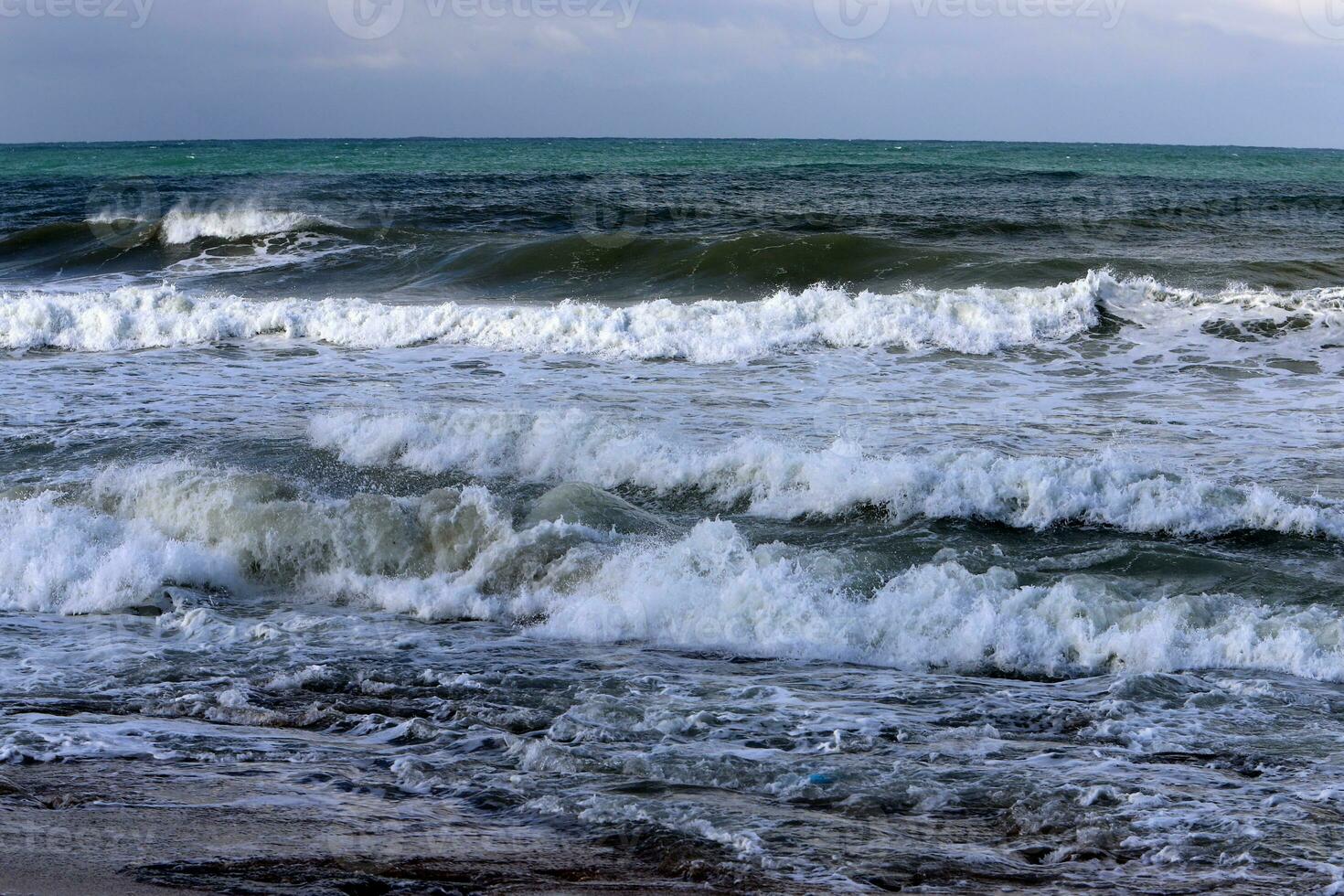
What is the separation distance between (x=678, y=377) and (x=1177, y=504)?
19.3ft

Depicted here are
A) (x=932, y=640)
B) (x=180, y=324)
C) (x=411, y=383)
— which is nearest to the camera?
(x=932, y=640)

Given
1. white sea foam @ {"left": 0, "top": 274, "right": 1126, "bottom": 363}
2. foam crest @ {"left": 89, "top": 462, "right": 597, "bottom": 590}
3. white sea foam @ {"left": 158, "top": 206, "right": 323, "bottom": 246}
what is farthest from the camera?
white sea foam @ {"left": 158, "top": 206, "right": 323, "bottom": 246}

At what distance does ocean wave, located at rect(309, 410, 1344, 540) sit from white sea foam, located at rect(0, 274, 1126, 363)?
442 centimetres

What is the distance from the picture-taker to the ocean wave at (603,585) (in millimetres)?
5840

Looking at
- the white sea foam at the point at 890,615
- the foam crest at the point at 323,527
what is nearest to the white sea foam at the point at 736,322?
the foam crest at the point at 323,527

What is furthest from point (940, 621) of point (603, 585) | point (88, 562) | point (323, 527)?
point (88, 562)

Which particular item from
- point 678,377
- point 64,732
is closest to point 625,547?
point 64,732

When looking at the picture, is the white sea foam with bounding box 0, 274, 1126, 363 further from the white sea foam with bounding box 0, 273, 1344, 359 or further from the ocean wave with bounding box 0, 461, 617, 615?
the ocean wave with bounding box 0, 461, 617, 615

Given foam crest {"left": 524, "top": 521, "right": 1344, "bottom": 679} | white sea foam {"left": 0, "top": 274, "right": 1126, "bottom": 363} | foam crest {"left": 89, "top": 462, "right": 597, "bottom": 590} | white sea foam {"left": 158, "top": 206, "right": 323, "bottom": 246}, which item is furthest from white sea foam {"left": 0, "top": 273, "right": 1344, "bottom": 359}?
white sea foam {"left": 158, "top": 206, "right": 323, "bottom": 246}

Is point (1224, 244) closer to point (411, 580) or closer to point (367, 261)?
point (367, 261)

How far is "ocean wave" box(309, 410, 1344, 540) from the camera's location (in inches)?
302

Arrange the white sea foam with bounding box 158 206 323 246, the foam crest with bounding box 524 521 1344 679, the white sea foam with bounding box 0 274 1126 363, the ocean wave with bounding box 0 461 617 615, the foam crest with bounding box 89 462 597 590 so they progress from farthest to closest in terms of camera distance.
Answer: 1. the white sea foam with bounding box 158 206 323 246
2. the white sea foam with bounding box 0 274 1126 363
3. the foam crest with bounding box 89 462 597 590
4. the ocean wave with bounding box 0 461 617 615
5. the foam crest with bounding box 524 521 1344 679

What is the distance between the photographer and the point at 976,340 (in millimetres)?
13914

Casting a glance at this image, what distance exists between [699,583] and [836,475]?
79.4 inches
